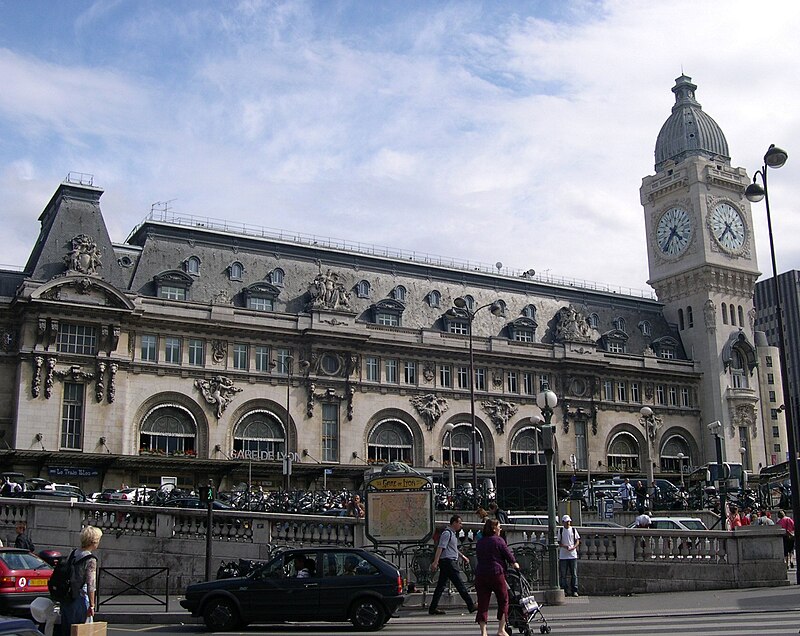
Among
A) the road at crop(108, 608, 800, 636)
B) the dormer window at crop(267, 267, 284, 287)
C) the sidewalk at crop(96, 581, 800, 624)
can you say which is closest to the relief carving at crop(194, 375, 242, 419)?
the dormer window at crop(267, 267, 284, 287)

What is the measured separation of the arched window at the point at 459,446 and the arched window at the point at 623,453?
12.4m

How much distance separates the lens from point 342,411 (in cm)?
6562

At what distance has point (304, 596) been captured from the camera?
19.9m

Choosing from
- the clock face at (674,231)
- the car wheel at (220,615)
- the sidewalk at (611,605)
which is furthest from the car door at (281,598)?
the clock face at (674,231)

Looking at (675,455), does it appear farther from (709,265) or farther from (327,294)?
(327,294)

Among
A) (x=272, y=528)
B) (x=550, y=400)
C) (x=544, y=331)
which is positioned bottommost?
(x=272, y=528)

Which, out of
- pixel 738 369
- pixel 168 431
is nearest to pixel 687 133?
pixel 738 369

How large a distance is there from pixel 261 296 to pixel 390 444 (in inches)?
546

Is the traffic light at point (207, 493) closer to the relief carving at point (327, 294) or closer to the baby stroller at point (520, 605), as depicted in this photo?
the baby stroller at point (520, 605)

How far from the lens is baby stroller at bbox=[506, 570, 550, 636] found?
656 inches

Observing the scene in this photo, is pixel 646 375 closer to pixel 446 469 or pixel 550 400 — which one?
pixel 446 469

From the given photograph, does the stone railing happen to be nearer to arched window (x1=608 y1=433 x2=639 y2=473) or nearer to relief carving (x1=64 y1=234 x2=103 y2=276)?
relief carving (x1=64 y1=234 x2=103 y2=276)

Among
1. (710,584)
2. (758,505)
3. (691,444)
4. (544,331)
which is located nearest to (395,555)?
(710,584)

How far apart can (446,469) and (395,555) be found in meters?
44.3
